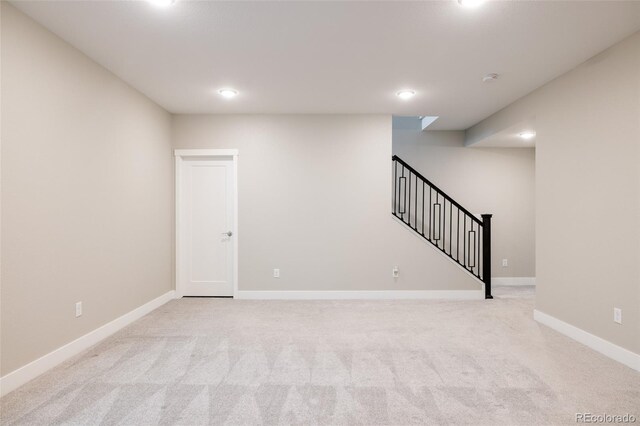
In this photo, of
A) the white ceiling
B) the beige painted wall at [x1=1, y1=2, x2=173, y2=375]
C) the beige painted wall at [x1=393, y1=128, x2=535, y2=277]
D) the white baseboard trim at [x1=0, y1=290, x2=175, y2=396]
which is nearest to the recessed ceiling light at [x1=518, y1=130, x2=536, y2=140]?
the beige painted wall at [x1=393, y1=128, x2=535, y2=277]

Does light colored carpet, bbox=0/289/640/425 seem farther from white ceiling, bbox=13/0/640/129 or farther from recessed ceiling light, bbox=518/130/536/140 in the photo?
recessed ceiling light, bbox=518/130/536/140

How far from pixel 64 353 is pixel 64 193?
133 centimetres

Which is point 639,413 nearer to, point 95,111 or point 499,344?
point 499,344

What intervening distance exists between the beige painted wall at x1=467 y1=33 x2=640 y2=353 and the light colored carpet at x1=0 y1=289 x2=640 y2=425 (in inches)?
17.3

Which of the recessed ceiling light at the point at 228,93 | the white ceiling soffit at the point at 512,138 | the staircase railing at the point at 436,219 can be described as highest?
the recessed ceiling light at the point at 228,93

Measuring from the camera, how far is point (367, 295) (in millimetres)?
4691

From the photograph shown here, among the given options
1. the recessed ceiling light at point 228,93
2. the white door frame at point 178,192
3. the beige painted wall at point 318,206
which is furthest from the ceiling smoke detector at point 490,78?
the white door frame at point 178,192

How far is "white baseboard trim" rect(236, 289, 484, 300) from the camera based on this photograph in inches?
185

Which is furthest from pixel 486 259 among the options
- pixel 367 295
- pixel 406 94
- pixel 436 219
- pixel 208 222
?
pixel 208 222

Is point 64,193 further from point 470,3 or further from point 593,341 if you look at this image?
point 593,341

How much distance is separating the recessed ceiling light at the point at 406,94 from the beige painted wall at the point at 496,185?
1.97m

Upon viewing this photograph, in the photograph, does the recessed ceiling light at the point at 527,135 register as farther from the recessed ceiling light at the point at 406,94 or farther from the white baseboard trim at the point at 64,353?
the white baseboard trim at the point at 64,353

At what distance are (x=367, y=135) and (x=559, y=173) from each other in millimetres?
2370

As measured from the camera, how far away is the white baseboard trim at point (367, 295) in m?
4.70
